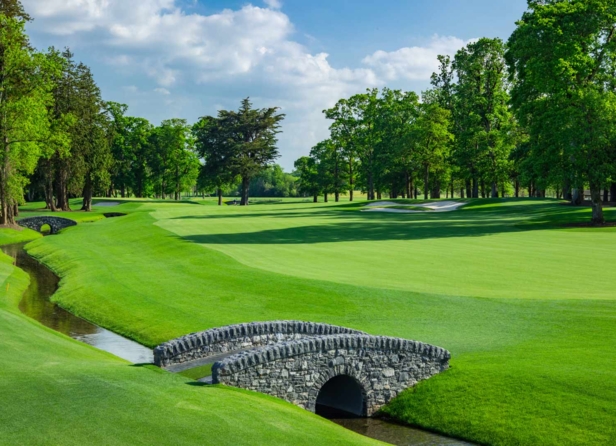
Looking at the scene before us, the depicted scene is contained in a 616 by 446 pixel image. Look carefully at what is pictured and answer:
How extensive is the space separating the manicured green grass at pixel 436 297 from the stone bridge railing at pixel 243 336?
2.89 meters

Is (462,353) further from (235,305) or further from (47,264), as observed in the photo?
(47,264)

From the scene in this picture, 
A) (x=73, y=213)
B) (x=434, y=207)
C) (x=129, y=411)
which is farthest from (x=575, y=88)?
(x=73, y=213)

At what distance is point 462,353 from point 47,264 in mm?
34274

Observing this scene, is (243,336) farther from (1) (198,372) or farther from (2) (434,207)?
(2) (434,207)

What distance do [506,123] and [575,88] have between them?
35032 millimetres

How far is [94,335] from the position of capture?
25422mm

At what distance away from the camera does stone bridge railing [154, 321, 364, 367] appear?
58.5 feet

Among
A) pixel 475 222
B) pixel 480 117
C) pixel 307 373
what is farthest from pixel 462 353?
pixel 480 117

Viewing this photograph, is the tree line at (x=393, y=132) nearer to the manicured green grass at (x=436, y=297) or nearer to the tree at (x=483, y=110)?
the tree at (x=483, y=110)

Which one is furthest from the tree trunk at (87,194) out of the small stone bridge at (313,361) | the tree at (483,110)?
the small stone bridge at (313,361)

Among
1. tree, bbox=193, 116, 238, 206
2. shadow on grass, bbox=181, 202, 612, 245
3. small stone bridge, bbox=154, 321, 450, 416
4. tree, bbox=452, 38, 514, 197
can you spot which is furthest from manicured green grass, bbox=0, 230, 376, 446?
tree, bbox=193, 116, 238, 206

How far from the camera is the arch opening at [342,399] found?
54.8ft

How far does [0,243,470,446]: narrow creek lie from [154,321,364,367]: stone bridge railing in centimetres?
265

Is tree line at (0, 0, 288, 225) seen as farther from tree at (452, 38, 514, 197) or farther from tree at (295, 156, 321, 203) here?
tree at (452, 38, 514, 197)
